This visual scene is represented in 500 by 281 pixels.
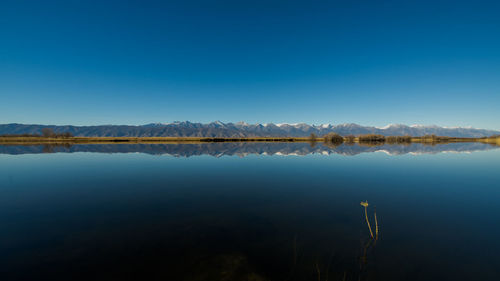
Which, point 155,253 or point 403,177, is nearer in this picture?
point 155,253

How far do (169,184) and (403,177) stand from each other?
26.9 meters

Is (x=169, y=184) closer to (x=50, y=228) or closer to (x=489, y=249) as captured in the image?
(x=50, y=228)

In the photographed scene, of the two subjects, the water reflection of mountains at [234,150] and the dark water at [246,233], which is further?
the water reflection of mountains at [234,150]

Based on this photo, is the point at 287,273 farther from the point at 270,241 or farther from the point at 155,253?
the point at 155,253

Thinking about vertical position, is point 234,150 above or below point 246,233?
above

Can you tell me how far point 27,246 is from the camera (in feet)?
28.8

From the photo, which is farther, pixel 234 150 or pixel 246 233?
pixel 234 150

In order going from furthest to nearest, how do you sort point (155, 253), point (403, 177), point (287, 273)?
point (403, 177) < point (155, 253) < point (287, 273)

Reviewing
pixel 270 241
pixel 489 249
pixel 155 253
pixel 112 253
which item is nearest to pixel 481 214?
pixel 489 249

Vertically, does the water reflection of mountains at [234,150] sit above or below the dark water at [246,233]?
above

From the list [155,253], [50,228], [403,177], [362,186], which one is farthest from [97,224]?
[403,177]

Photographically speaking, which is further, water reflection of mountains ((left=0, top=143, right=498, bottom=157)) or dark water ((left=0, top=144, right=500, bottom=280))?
water reflection of mountains ((left=0, top=143, right=498, bottom=157))

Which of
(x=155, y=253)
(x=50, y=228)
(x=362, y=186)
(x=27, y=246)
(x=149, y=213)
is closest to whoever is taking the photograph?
(x=155, y=253)

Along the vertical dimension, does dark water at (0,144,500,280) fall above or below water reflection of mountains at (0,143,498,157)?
below
